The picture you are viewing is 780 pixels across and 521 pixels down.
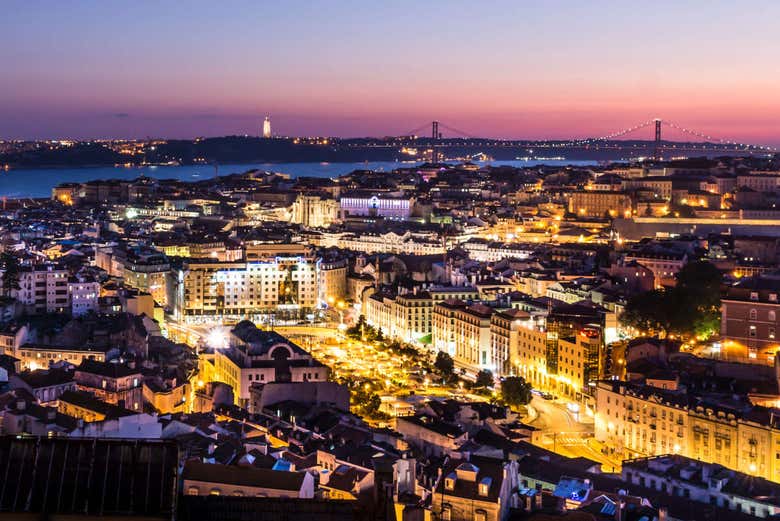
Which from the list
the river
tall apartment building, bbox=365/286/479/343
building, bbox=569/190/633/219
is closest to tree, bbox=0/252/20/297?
tall apartment building, bbox=365/286/479/343

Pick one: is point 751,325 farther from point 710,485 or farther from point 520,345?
point 710,485

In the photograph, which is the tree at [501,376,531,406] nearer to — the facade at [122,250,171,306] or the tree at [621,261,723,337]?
the tree at [621,261,723,337]

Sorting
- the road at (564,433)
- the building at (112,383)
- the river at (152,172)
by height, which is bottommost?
the road at (564,433)

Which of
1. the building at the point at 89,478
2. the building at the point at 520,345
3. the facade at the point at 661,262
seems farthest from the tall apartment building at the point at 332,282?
the building at the point at 89,478

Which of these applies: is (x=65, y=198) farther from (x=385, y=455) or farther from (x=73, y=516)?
(x=73, y=516)

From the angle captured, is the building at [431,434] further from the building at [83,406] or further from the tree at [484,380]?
the tree at [484,380]

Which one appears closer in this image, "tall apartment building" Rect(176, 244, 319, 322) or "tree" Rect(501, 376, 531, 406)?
"tree" Rect(501, 376, 531, 406)

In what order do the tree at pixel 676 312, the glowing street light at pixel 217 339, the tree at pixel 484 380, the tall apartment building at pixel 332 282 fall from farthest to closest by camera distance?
the tall apartment building at pixel 332 282, the tree at pixel 676 312, the glowing street light at pixel 217 339, the tree at pixel 484 380
